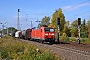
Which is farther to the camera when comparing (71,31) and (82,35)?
(71,31)

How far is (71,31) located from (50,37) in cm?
5366

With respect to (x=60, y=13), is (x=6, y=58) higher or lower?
lower

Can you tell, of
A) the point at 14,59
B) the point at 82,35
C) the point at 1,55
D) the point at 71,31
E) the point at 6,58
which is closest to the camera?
the point at 14,59

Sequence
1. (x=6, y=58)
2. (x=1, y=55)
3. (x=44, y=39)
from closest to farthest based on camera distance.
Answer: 1. (x=6, y=58)
2. (x=1, y=55)
3. (x=44, y=39)

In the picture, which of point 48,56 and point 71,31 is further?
point 71,31

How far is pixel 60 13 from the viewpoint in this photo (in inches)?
2965

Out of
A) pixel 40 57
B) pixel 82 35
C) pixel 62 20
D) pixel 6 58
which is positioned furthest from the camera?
pixel 82 35

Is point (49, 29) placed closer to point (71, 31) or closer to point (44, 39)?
point (44, 39)

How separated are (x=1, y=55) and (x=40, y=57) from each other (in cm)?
565

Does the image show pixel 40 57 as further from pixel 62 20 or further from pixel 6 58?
pixel 62 20

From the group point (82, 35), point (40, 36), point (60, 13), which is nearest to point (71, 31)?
point (82, 35)

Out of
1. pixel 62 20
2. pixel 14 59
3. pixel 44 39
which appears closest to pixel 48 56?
pixel 14 59

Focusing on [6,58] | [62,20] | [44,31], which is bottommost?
Answer: [6,58]

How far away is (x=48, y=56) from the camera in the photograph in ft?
42.7
